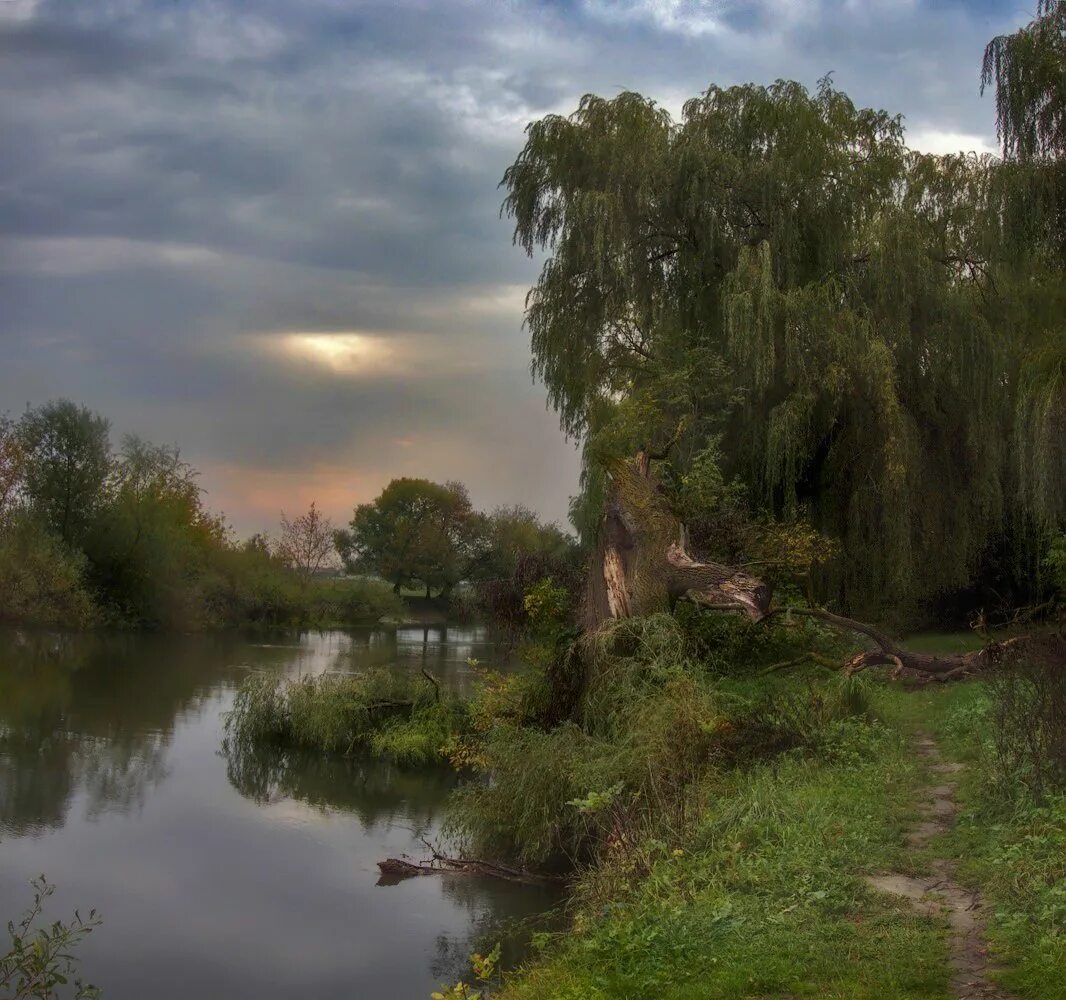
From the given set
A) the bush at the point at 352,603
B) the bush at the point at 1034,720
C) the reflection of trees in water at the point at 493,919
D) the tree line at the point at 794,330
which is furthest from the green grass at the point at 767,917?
the bush at the point at 352,603

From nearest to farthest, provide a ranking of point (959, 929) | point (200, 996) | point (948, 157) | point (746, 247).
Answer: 1. point (959, 929)
2. point (200, 996)
3. point (746, 247)
4. point (948, 157)

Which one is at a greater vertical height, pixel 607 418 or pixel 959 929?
pixel 607 418

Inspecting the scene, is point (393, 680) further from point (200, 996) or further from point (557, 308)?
point (200, 996)

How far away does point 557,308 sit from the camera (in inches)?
849

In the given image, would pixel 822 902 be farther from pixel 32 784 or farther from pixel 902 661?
pixel 32 784

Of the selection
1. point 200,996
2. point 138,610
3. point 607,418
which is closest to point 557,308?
point 607,418

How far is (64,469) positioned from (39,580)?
6540 millimetres

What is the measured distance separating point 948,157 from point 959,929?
2012cm

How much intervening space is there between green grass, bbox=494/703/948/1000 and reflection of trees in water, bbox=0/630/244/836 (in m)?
9.40

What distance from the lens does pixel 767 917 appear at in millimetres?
6316

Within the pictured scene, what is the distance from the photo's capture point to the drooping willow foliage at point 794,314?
62.5ft

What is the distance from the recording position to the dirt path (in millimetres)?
5191

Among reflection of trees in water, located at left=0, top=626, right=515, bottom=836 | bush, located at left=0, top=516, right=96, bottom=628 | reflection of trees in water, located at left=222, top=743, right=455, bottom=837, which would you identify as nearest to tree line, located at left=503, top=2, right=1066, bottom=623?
reflection of trees in water, located at left=222, top=743, right=455, bottom=837

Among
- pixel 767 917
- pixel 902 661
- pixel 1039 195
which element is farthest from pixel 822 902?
pixel 1039 195
